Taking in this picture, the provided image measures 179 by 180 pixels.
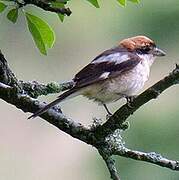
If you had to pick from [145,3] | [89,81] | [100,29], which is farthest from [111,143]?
[100,29]

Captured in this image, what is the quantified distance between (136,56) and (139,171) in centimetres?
156

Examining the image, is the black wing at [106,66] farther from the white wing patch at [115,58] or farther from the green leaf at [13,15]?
the green leaf at [13,15]

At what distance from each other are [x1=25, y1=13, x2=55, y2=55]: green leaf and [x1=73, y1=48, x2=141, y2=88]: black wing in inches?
20.8

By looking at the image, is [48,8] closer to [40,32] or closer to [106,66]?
[40,32]

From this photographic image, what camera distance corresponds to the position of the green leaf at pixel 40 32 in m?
1.70

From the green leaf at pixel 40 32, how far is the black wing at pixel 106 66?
1.74 feet

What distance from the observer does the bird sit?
2.36 meters

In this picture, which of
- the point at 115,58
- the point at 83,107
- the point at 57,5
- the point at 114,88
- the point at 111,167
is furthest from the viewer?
the point at 83,107

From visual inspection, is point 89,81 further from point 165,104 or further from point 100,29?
point 100,29

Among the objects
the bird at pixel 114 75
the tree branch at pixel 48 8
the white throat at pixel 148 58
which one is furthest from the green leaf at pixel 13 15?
the white throat at pixel 148 58

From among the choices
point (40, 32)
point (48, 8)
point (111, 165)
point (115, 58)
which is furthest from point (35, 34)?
point (115, 58)

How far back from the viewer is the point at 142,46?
2.68 meters

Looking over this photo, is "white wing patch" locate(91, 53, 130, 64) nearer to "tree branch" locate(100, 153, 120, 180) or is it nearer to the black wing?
the black wing

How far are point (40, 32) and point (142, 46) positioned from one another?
1.01 metres
